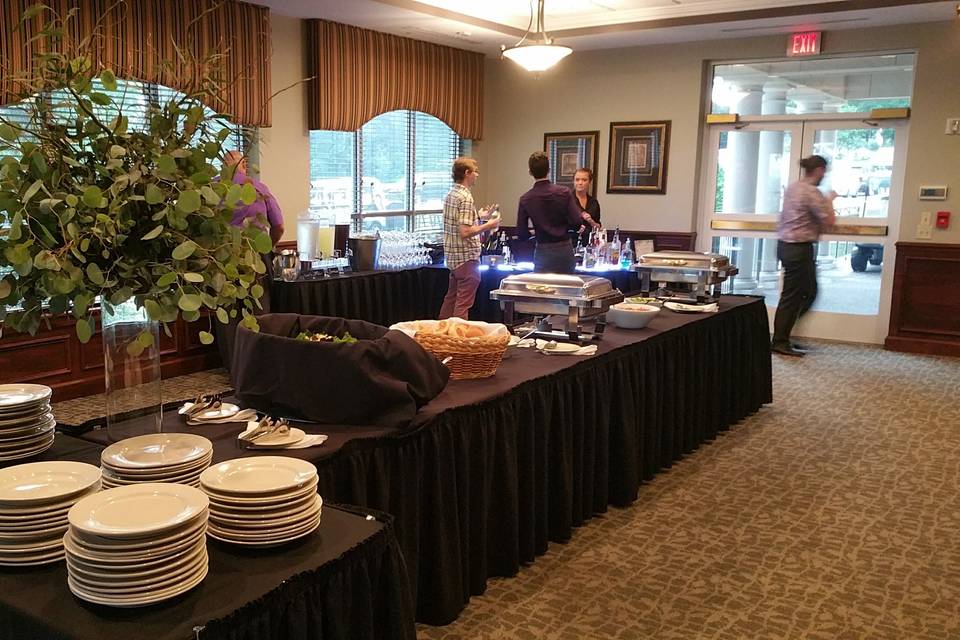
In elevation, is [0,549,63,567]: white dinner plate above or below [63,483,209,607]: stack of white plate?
below

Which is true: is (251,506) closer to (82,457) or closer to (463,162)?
(82,457)

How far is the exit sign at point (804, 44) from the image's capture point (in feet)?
22.6

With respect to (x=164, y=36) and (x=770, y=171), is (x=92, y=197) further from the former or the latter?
(x=770, y=171)

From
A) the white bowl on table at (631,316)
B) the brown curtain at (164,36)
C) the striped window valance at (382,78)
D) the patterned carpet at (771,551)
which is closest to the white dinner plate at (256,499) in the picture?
the patterned carpet at (771,551)

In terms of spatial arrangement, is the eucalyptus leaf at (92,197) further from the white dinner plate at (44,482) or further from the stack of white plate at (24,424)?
→ the stack of white plate at (24,424)

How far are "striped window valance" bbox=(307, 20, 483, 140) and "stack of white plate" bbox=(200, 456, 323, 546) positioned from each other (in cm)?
495

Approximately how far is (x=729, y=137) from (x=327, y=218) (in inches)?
145

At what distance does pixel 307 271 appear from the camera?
19.0 ft

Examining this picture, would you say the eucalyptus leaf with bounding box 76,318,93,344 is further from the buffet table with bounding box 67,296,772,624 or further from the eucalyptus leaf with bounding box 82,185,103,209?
the buffet table with bounding box 67,296,772,624

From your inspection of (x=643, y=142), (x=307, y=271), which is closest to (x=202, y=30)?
(x=307, y=271)

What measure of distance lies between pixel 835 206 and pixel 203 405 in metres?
6.34

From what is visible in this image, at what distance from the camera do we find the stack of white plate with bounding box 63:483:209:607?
1201 mm

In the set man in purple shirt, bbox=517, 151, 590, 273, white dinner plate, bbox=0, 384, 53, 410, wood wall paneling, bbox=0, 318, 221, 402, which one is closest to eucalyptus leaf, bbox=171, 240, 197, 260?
white dinner plate, bbox=0, 384, 53, 410

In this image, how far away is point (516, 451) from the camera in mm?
2738
